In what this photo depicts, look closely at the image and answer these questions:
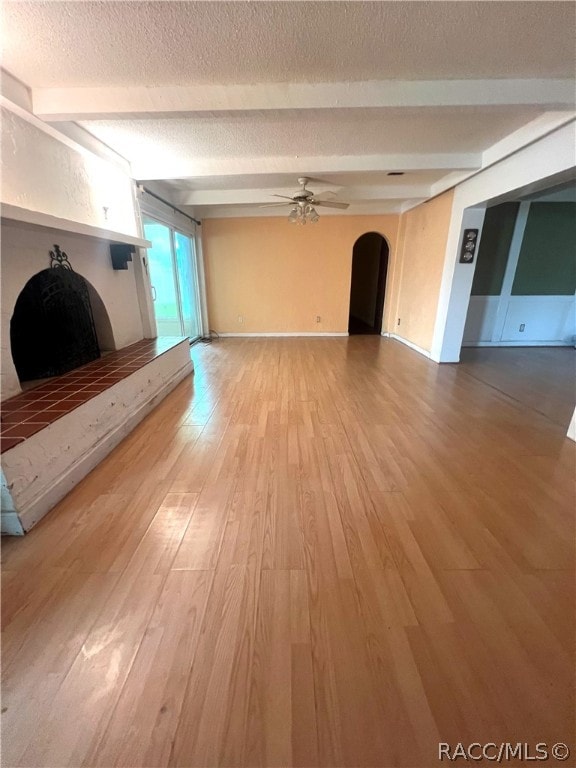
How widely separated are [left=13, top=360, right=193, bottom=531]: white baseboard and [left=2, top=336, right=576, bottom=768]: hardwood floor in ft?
0.25

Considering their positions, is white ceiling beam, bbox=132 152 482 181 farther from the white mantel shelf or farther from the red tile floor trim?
the red tile floor trim

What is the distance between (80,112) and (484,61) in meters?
2.76

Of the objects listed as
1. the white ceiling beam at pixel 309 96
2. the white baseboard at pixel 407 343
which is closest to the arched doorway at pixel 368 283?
the white baseboard at pixel 407 343

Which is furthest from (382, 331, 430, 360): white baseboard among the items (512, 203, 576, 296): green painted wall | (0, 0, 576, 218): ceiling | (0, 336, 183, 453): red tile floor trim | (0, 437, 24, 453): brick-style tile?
(0, 437, 24, 453): brick-style tile

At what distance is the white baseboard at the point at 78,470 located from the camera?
1652 millimetres

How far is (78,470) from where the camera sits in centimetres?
201

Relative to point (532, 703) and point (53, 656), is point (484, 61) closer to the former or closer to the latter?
point (532, 703)

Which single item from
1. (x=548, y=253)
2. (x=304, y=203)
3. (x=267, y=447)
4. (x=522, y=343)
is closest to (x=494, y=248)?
(x=548, y=253)

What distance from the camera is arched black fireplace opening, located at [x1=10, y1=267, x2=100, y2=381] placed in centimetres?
248

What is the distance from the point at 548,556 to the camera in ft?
4.88

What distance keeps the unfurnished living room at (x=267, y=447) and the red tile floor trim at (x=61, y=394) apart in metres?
0.03

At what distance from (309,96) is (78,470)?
9.86 feet

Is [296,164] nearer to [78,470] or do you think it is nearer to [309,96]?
[309,96]

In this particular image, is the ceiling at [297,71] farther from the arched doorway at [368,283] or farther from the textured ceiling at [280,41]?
the arched doorway at [368,283]
